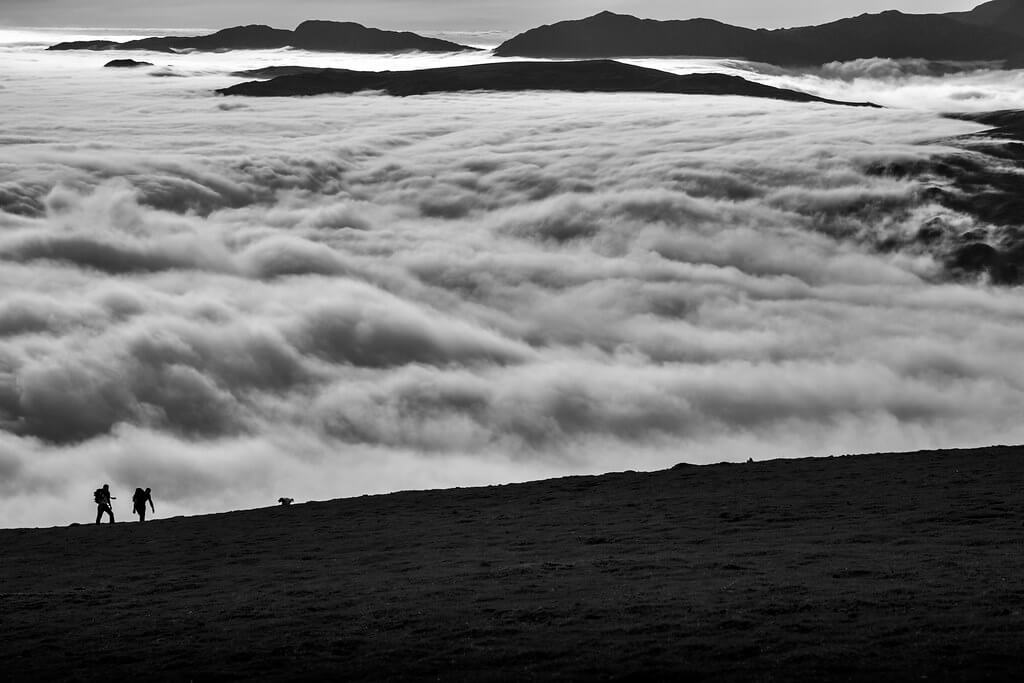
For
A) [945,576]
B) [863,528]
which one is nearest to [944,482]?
[863,528]

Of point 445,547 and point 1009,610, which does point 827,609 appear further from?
point 445,547

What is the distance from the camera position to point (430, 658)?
84.4 feet

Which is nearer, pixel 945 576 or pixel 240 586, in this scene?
pixel 945 576

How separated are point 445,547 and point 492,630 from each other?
47.0 ft

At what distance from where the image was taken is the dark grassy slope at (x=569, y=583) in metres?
25.1

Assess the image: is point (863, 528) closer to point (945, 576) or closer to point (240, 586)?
point (945, 576)

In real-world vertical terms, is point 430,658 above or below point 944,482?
above

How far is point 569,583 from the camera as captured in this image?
1304 inches

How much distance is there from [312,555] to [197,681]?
16.6 m

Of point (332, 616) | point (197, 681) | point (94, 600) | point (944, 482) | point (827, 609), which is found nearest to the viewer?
point (197, 681)

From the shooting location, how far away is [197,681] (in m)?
25.3

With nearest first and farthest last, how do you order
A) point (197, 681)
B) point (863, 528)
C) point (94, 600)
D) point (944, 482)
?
point (197, 681), point (94, 600), point (863, 528), point (944, 482)

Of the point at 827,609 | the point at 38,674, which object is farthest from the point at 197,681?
the point at 827,609

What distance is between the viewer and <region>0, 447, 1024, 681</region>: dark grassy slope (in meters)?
25.1
